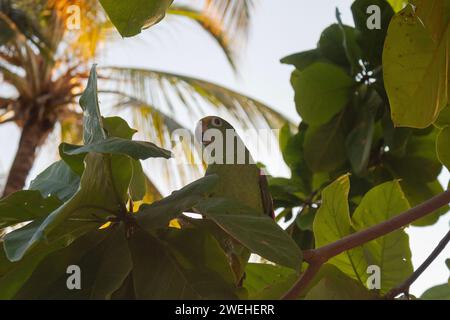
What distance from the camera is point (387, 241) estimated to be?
1.83ft

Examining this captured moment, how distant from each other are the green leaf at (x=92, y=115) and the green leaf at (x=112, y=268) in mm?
76

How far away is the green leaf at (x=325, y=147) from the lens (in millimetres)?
920

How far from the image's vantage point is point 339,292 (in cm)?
42

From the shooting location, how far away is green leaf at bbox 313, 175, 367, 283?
21.3 inches

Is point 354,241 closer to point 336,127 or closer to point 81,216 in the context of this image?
point 81,216

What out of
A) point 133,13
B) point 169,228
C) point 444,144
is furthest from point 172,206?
point 444,144

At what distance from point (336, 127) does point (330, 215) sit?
1.28 feet

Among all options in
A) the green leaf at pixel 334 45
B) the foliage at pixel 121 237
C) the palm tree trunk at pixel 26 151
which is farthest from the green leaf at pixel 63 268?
the palm tree trunk at pixel 26 151

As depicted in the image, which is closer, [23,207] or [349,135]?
[23,207]

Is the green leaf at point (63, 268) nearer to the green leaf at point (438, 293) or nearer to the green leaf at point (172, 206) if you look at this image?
the green leaf at point (172, 206)

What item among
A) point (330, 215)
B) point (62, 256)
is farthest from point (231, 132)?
point (62, 256)

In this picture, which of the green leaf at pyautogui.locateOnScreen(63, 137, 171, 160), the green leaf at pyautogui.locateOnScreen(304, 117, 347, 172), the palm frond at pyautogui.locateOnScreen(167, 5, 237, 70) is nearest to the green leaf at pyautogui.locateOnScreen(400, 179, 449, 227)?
the green leaf at pyautogui.locateOnScreen(304, 117, 347, 172)

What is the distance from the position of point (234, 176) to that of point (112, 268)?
7.2 inches

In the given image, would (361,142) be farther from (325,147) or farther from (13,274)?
(13,274)
